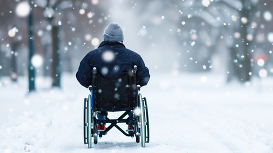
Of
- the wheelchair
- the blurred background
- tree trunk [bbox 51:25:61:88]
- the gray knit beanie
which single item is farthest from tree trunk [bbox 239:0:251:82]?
the wheelchair

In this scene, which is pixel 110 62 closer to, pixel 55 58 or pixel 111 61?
pixel 111 61

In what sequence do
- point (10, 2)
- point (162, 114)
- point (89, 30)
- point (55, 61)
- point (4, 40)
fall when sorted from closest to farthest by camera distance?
point (162, 114)
point (55, 61)
point (10, 2)
point (4, 40)
point (89, 30)

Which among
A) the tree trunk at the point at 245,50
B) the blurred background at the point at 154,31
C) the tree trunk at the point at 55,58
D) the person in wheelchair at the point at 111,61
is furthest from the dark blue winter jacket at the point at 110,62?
the tree trunk at the point at 245,50

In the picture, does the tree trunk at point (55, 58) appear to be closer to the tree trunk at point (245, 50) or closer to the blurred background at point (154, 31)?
the blurred background at point (154, 31)

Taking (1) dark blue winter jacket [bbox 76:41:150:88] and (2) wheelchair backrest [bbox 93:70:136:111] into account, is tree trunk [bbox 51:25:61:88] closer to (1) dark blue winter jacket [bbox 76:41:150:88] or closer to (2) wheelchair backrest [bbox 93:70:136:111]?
(1) dark blue winter jacket [bbox 76:41:150:88]

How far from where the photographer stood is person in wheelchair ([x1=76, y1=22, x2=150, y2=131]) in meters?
5.13

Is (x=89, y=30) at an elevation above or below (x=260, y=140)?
above

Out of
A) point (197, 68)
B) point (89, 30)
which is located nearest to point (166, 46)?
point (197, 68)

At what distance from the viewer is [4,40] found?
24141 mm

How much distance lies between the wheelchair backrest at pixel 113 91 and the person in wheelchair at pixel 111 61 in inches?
2.6

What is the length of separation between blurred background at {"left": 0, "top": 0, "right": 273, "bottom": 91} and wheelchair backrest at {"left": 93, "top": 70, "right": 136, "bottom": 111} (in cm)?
995

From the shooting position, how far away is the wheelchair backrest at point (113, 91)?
202 inches

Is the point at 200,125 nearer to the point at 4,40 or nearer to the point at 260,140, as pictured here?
the point at 260,140

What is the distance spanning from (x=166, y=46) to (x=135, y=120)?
50.8 meters
